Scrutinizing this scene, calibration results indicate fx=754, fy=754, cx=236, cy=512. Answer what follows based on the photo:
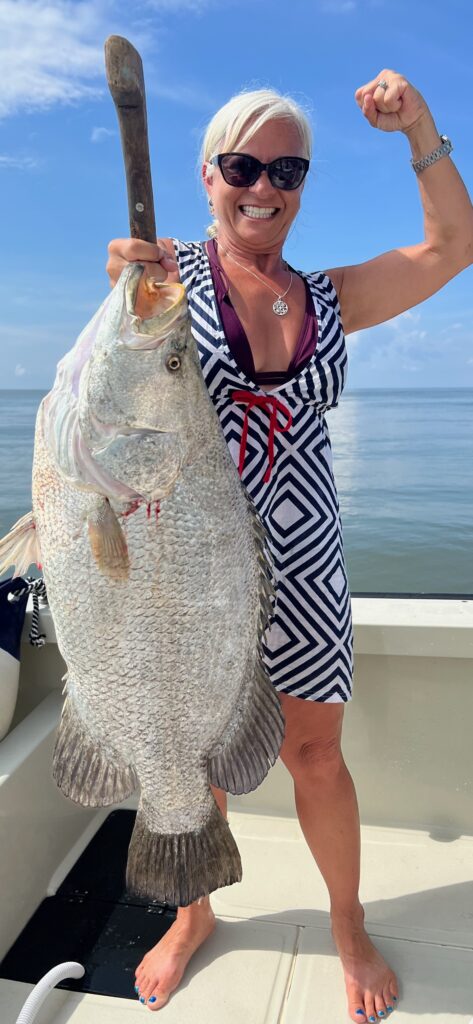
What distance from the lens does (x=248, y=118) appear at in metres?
1.75

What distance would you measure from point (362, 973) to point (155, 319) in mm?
1876

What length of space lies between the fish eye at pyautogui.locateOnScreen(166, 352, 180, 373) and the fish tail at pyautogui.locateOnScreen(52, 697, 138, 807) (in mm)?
723

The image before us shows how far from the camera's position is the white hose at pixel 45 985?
6.32ft

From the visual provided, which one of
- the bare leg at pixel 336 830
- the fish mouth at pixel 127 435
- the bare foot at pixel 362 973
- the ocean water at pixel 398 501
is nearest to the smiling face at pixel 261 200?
the fish mouth at pixel 127 435

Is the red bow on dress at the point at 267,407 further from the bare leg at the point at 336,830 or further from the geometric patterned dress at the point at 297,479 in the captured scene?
the bare leg at the point at 336,830

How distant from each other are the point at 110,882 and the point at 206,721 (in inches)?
57.1

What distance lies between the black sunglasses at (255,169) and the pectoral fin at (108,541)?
2.92 ft

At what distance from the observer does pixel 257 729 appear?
62.0 inches

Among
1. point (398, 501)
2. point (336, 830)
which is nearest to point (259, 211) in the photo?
point (336, 830)

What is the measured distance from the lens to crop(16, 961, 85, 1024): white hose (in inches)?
75.9

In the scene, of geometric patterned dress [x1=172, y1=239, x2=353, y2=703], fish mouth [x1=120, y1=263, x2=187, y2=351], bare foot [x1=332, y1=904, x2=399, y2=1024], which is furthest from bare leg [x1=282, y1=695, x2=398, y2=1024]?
fish mouth [x1=120, y1=263, x2=187, y2=351]

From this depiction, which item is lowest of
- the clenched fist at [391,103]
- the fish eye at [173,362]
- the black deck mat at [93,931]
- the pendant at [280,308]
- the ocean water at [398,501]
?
the black deck mat at [93,931]

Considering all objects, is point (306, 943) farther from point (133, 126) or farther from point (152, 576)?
point (133, 126)

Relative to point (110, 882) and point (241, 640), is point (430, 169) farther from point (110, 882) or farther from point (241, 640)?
point (110, 882)
